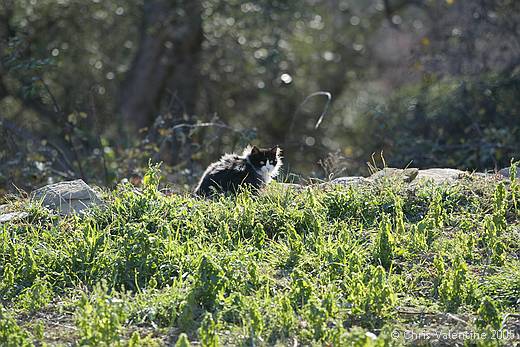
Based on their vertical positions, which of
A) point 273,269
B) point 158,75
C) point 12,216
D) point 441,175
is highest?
point 441,175

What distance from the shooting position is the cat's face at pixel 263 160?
25.1 ft

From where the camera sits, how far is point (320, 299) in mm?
5246

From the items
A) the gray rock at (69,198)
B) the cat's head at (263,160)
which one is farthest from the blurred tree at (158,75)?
the gray rock at (69,198)

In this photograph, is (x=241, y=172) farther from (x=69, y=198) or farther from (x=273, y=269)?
(x=273, y=269)

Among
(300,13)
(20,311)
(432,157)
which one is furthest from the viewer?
(300,13)

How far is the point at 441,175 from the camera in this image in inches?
292

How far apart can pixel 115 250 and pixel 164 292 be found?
2.11 feet

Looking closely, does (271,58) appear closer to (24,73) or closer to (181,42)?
(181,42)

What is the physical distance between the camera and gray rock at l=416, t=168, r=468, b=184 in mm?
7184

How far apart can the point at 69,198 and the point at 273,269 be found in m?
1.95

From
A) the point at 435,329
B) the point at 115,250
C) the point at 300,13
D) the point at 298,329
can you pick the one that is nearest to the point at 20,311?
the point at 115,250

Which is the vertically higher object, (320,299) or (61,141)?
(320,299)

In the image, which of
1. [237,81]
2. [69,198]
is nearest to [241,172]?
[69,198]

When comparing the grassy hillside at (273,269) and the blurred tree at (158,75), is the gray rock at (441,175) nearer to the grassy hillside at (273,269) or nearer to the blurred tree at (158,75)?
the grassy hillside at (273,269)
